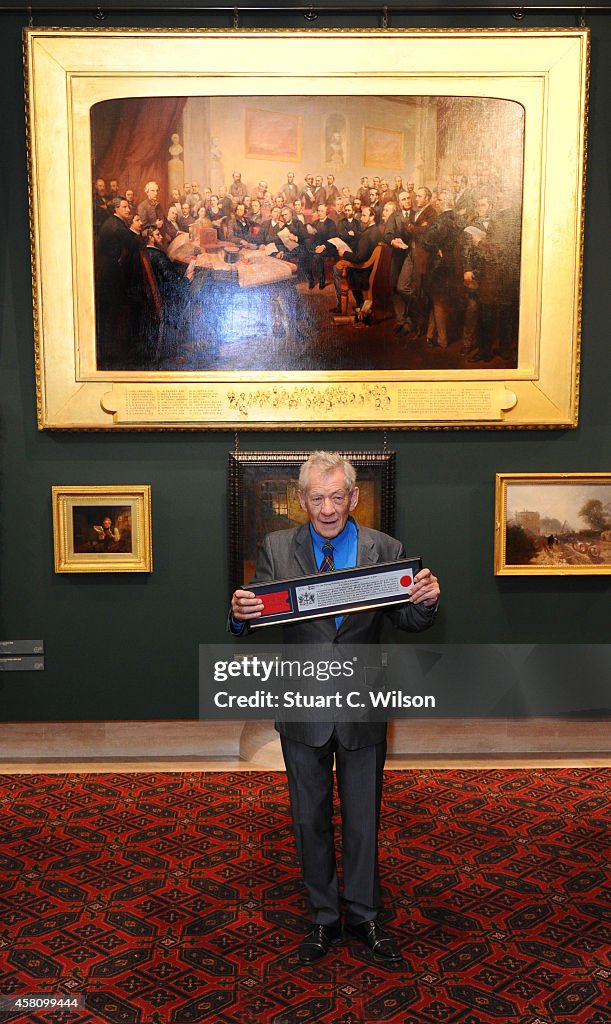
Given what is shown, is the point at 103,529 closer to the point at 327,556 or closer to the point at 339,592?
the point at 327,556

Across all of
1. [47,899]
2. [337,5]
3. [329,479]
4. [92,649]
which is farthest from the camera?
[92,649]

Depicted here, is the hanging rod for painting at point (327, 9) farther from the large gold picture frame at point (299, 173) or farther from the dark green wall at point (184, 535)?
the dark green wall at point (184, 535)

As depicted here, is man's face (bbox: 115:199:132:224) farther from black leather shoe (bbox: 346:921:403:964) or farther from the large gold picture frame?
black leather shoe (bbox: 346:921:403:964)

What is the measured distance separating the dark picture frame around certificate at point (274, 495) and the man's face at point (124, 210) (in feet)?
6.71

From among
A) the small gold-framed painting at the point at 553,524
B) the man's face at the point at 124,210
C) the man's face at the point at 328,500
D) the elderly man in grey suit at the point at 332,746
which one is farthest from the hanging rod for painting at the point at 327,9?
the man's face at the point at 328,500

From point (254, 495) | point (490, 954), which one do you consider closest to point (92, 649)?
point (254, 495)

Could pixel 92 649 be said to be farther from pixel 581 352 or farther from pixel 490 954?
pixel 581 352

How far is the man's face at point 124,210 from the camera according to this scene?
280 inches

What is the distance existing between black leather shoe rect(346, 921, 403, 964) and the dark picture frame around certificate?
3.26m

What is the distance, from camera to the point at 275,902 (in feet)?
17.6

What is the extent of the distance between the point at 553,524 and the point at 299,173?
3489 mm

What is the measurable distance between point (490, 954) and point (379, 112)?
5921 millimetres

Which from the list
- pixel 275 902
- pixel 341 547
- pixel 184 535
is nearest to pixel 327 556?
pixel 341 547

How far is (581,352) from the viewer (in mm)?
7441
